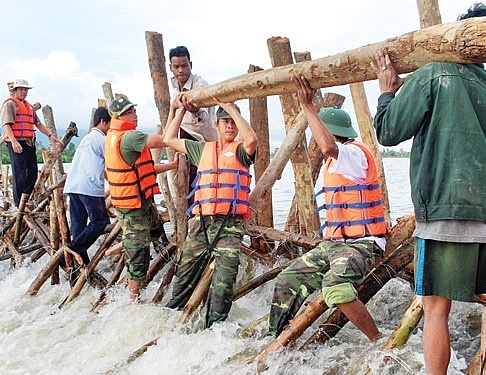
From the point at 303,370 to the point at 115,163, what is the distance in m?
2.99

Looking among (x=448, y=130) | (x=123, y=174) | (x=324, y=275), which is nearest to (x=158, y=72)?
(x=123, y=174)

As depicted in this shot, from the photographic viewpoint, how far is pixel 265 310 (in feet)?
18.4

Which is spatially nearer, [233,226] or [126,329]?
[233,226]

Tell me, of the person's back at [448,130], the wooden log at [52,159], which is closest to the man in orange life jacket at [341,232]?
the person's back at [448,130]

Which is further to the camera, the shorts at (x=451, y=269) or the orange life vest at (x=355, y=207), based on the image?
the orange life vest at (x=355, y=207)

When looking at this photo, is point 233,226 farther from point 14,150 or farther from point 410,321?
point 14,150

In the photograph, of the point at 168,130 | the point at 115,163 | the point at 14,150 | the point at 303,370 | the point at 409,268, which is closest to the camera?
the point at 303,370

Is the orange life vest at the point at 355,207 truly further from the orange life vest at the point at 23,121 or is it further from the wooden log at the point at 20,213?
the orange life vest at the point at 23,121

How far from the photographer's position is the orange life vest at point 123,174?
5.53m

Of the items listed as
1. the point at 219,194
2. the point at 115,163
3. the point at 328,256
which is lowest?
the point at 328,256

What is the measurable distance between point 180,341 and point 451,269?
106 inches

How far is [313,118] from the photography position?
3688 mm

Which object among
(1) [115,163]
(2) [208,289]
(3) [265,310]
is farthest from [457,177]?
(1) [115,163]

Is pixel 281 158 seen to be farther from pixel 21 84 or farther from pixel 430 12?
pixel 21 84
